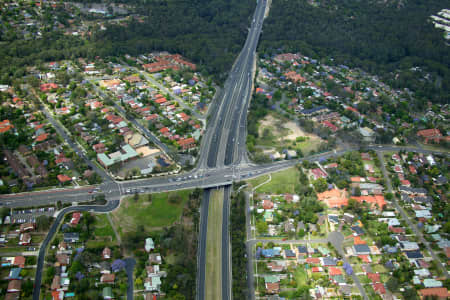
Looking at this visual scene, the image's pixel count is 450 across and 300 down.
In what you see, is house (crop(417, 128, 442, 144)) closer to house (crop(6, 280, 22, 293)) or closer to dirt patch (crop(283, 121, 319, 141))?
dirt patch (crop(283, 121, 319, 141))

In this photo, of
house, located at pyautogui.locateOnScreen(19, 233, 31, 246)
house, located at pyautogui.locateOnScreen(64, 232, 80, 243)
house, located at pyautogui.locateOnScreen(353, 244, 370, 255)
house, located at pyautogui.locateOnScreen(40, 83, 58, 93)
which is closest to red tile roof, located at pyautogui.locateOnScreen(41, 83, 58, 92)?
house, located at pyautogui.locateOnScreen(40, 83, 58, 93)

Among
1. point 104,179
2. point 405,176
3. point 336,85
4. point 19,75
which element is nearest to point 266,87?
point 336,85

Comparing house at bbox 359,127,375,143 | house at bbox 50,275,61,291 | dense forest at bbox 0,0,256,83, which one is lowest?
house at bbox 50,275,61,291

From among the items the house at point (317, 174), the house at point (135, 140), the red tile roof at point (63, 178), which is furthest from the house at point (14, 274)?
the house at point (317, 174)

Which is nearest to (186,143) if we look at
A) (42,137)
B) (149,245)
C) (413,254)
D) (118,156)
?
(118,156)

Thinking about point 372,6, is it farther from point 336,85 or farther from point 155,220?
point 155,220

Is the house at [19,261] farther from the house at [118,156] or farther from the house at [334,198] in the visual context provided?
the house at [334,198]

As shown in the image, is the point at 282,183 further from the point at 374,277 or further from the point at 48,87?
the point at 48,87

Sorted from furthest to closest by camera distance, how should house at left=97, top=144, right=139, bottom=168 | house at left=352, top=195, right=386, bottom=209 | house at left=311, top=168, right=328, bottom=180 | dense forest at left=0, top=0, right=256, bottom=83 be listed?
dense forest at left=0, top=0, right=256, bottom=83 → house at left=311, top=168, right=328, bottom=180 → house at left=97, top=144, right=139, bottom=168 → house at left=352, top=195, right=386, bottom=209
